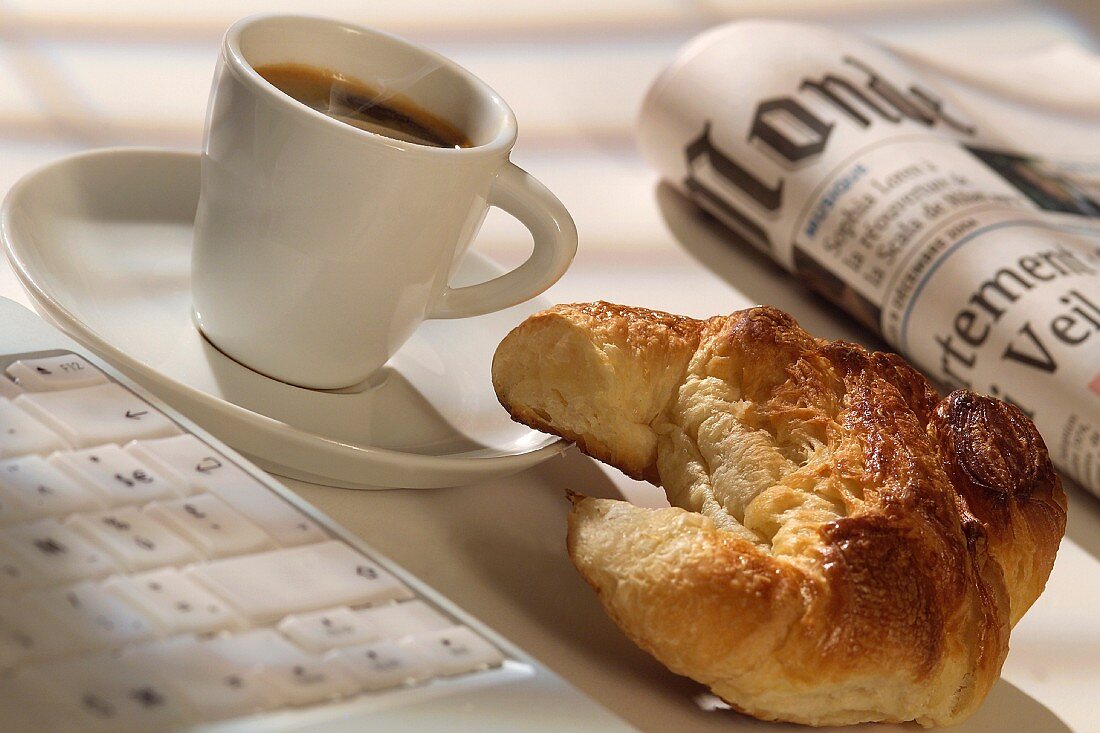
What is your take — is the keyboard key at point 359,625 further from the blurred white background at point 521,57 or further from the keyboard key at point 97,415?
the blurred white background at point 521,57

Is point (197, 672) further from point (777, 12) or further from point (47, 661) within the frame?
point (777, 12)

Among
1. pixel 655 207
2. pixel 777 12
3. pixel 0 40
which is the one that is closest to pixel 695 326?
pixel 655 207

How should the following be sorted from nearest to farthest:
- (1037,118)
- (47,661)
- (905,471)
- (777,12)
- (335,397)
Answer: (47,661) → (905,471) → (335,397) → (1037,118) → (777,12)

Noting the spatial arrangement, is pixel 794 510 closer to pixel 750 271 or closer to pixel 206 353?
pixel 206 353

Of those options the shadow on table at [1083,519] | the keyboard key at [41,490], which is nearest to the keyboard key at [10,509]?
the keyboard key at [41,490]

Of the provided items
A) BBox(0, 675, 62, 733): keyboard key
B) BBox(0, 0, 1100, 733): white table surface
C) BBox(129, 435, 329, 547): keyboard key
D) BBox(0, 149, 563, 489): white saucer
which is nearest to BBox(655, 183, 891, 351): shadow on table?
BBox(0, 0, 1100, 733): white table surface

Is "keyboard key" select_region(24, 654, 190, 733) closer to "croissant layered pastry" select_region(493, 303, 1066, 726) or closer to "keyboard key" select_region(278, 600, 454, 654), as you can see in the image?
"keyboard key" select_region(278, 600, 454, 654)

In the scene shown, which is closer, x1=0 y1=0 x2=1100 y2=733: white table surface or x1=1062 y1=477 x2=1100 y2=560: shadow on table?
x1=0 y1=0 x2=1100 y2=733: white table surface
